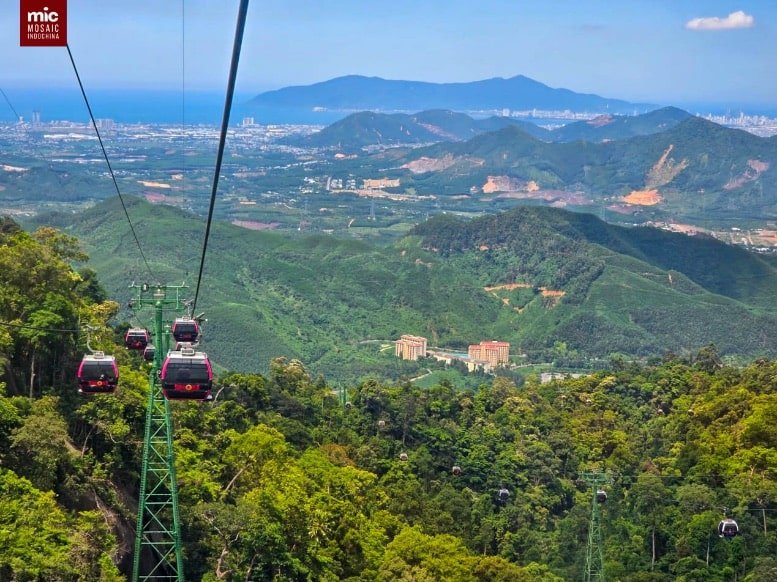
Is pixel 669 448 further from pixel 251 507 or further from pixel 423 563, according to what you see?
pixel 251 507

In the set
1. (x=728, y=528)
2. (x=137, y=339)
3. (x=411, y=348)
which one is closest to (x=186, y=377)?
(x=137, y=339)

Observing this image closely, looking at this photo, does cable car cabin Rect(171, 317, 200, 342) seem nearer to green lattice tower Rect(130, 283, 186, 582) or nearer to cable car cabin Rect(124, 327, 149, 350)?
green lattice tower Rect(130, 283, 186, 582)

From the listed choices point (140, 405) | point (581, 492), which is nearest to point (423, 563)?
point (140, 405)

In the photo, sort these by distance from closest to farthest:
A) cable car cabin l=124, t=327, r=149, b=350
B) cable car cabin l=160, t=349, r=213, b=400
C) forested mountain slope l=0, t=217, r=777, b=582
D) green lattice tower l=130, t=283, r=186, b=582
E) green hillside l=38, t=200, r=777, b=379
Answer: cable car cabin l=160, t=349, r=213, b=400
green lattice tower l=130, t=283, r=186, b=582
forested mountain slope l=0, t=217, r=777, b=582
cable car cabin l=124, t=327, r=149, b=350
green hillside l=38, t=200, r=777, b=379

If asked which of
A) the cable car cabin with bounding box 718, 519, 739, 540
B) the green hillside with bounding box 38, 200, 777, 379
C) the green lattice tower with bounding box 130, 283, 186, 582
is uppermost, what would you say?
the green lattice tower with bounding box 130, 283, 186, 582

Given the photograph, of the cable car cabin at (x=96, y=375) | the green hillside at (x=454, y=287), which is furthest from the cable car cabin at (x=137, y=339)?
the green hillside at (x=454, y=287)

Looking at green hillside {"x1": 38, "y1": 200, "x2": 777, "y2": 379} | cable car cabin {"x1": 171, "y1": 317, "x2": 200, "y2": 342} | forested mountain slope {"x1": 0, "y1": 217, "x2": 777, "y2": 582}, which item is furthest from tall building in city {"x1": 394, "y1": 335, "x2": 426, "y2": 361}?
cable car cabin {"x1": 171, "y1": 317, "x2": 200, "y2": 342}

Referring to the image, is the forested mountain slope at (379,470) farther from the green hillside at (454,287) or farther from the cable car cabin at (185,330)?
the green hillside at (454,287)
